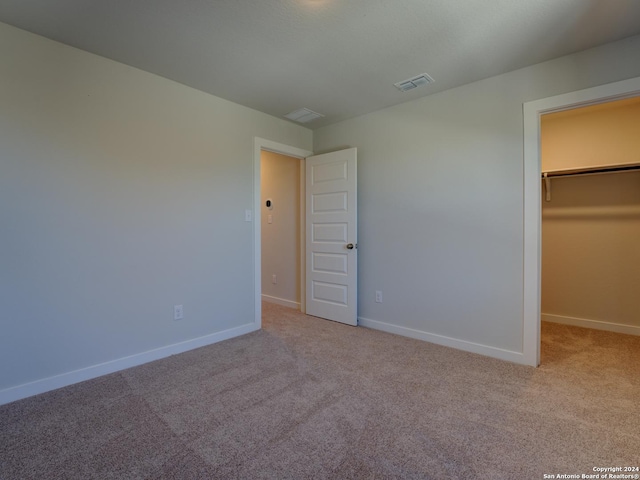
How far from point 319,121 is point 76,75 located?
231cm

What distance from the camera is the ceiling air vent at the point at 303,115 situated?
3322 mm

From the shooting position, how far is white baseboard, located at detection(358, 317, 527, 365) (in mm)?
2518

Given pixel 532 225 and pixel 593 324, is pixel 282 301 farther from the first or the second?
pixel 593 324

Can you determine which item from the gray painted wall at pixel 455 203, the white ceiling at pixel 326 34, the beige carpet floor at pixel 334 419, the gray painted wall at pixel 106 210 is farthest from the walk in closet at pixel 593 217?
the gray painted wall at pixel 106 210

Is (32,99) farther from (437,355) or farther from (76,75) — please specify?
(437,355)

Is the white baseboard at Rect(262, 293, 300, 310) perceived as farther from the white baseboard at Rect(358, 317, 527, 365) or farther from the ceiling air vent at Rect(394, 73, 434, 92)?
the ceiling air vent at Rect(394, 73, 434, 92)

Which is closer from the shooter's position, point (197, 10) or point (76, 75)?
point (197, 10)

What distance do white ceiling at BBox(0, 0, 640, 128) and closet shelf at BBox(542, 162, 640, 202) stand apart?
4.82 feet

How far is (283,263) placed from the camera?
175 inches

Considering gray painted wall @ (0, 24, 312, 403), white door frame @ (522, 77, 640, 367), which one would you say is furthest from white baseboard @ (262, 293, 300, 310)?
white door frame @ (522, 77, 640, 367)

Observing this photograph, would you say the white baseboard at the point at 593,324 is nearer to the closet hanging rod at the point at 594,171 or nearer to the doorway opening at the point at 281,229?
the closet hanging rod at the point at 594,171

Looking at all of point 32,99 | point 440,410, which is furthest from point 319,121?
point 440,410

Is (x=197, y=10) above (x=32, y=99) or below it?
above

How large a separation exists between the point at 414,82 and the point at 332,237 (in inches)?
71.1
